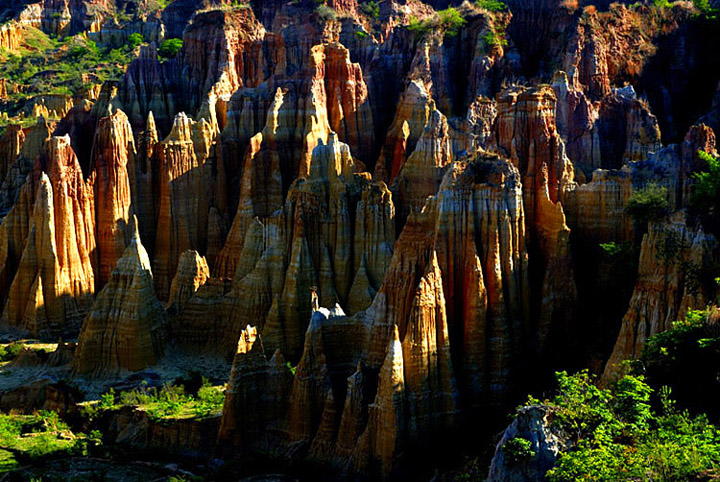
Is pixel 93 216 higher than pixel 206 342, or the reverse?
pixel 93 216

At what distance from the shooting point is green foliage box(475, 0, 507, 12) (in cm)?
6338

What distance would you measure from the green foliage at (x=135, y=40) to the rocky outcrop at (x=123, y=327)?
63.4 meters

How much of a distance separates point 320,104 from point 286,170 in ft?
12.6

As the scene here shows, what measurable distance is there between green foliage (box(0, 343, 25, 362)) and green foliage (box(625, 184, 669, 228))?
23.5 m

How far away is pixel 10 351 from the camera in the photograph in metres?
40.2

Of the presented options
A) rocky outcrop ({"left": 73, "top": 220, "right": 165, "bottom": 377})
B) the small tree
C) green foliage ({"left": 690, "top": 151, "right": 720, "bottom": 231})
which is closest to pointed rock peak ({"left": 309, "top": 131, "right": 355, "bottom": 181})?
rocky outcrop ({"left": 73, "top": 220, "right": 165, "bottom": 377})

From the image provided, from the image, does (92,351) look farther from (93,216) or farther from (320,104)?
(320,104)

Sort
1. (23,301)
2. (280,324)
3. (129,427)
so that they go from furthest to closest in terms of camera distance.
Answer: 1. (23,301)
2. (280,324)
3. (129,427)

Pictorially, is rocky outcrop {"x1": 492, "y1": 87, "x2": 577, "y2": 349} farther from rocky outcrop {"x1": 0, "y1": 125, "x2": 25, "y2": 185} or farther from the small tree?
rocky outcrop {"x1": 0, "y1": 125, "x2": 25, "y2": 185}

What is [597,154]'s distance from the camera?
4641cm

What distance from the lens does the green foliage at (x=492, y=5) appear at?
208 ft

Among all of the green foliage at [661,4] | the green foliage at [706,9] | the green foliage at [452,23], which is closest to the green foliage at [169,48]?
the green foliage at [452,23]

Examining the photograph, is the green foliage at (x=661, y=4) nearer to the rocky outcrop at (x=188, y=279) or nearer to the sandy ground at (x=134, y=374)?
the rocky outcrop at (x=188, y=279)

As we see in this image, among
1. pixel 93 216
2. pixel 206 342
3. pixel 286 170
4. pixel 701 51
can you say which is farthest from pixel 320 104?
pixel 701 51
